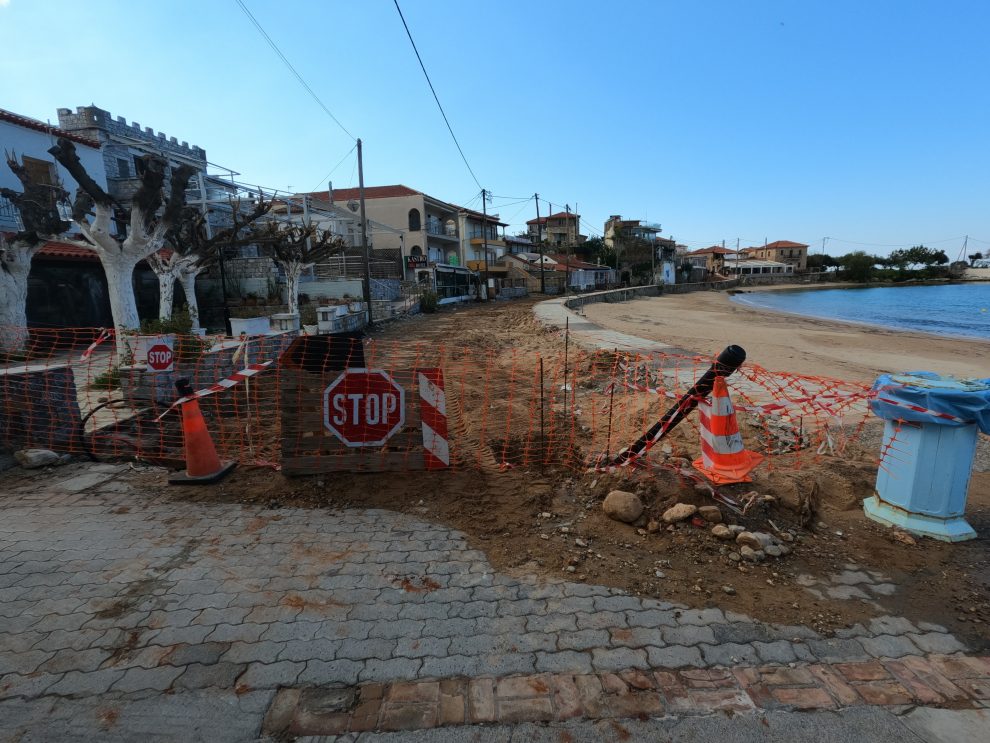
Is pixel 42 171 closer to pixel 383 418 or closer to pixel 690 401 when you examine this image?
pixel 383 418

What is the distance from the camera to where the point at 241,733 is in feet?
6.66

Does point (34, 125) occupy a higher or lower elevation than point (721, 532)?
higher

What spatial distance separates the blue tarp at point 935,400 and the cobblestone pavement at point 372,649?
1.36 m

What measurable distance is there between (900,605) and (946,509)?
1047mm

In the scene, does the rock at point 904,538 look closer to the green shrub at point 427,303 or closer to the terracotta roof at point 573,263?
the green shrub at point 427,303

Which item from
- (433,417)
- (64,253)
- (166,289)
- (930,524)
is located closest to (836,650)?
(930,524)

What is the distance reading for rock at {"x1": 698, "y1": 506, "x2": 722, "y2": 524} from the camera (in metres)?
3.43

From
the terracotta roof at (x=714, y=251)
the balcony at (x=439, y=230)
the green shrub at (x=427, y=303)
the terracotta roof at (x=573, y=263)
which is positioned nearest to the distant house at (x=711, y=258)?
the terracotta roof at (x=714, y=251)

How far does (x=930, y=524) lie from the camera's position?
3320 millimetres

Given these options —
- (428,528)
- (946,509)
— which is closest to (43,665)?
(428,528)

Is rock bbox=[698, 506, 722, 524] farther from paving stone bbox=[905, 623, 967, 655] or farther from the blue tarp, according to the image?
the blue tarp

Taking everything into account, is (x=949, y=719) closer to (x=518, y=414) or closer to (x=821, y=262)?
(x=518, y=414)

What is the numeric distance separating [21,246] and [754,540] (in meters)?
15.3

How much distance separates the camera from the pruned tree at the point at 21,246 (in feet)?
34.4
